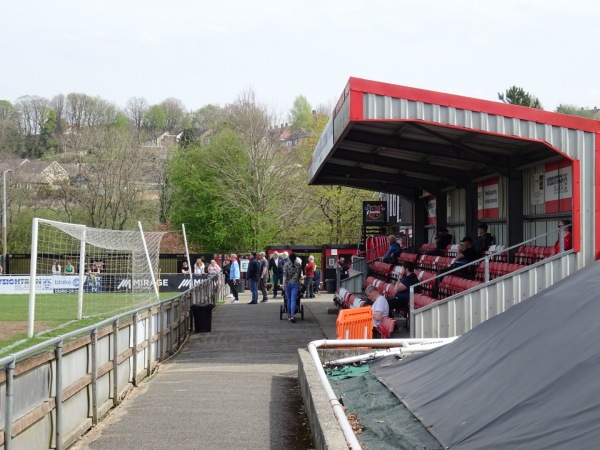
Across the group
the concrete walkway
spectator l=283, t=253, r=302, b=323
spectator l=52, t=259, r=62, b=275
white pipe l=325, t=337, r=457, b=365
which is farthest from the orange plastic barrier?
spectator l=52, t=259, r=62, b=275

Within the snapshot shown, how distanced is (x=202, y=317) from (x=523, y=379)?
553 inches

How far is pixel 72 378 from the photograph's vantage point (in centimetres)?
819

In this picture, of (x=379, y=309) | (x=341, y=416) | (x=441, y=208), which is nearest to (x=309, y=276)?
(x=441, y=208)

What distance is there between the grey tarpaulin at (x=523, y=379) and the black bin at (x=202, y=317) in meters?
10.7

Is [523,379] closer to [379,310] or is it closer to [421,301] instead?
[379,310]

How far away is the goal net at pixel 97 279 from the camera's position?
24.2 metres

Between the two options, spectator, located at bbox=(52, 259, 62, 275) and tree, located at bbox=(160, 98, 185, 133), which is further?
tree, located at bbox=(160, 98, 185, 133)

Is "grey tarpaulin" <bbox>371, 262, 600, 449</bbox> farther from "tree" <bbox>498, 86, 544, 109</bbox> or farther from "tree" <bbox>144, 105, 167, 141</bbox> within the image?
Result: "tree" <bbox>144, 105, 167, 141</bbox>

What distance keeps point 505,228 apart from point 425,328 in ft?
17.4

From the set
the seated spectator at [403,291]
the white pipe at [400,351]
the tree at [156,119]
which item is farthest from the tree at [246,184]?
the tree at [156,119]

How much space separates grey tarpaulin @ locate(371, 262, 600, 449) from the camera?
5609 mm

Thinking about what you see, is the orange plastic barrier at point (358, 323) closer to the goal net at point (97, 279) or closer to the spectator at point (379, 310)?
the spectator at point (379, 310)

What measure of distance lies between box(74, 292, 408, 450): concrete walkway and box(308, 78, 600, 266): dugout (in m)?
4.06

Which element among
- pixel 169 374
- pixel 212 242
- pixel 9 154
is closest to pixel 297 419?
pixel 169 374
